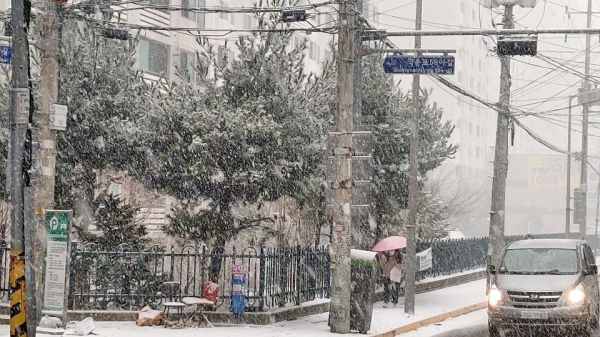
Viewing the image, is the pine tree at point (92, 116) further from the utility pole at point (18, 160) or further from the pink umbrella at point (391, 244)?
the utility pole at point (18, 160)

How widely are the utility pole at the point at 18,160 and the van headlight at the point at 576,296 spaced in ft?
30.3

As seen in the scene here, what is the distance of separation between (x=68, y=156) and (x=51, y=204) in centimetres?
459

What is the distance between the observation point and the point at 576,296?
15539mm

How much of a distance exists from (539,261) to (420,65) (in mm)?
4374

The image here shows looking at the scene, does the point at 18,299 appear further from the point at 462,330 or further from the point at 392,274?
the point at 392,274

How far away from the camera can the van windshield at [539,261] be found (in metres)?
16.5

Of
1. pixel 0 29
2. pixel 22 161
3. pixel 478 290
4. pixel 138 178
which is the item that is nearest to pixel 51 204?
pixel 22 161

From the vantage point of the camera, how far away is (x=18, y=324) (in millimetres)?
10320

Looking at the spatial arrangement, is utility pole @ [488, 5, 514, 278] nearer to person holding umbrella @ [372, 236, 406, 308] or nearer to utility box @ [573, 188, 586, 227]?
person holding umbrella @ [372, 236, 406, 308]

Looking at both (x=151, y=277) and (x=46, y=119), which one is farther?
(x=151, y=277)


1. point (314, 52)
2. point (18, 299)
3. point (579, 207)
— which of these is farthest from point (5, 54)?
point (314, 52)

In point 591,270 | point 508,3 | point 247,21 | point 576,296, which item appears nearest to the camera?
point 576,296

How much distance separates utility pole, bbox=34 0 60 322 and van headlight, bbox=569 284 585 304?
8.93 m

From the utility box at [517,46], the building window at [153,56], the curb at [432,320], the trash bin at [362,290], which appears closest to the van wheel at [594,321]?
the curb at [432,320]
